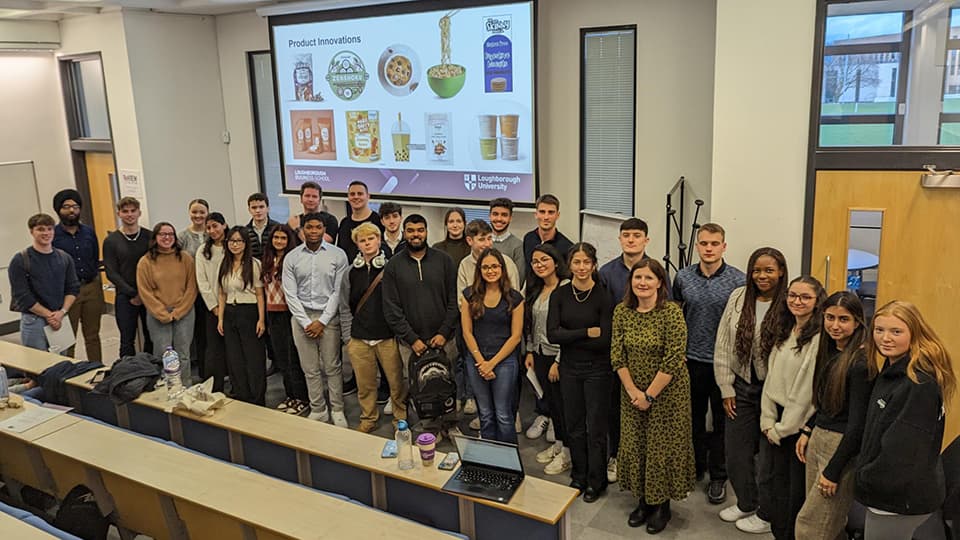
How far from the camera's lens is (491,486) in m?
3.22

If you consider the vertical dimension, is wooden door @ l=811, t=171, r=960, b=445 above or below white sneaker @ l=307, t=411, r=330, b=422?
above

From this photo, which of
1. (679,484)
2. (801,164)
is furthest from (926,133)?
(679,484)

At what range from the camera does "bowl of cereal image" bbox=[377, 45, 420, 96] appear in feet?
21.9

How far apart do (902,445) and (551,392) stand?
2.09 metres

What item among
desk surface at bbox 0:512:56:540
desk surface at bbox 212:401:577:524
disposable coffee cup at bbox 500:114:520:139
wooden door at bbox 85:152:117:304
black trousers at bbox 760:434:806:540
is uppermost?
disposable coffee cup at bbox 500:114:520:139

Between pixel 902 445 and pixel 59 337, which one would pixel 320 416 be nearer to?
pixel 59 337

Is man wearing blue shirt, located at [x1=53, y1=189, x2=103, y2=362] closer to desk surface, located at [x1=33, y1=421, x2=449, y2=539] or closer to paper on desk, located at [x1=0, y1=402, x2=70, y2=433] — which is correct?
paper on desk, located at [x1=0, y1=402, x2=70, y2=433]

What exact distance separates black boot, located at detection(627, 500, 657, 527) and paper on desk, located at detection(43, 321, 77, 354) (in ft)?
15.0

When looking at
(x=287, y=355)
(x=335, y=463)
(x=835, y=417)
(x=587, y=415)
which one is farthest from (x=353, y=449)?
(x=835, y=417)

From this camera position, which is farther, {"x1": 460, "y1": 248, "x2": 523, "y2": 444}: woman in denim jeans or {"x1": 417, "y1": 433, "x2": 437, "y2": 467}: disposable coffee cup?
{"x1": 460, "y1": 248, "x2": 523, "y2": 444}: woman in denim jeans

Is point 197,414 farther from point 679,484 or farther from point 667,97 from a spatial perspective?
point 667,97

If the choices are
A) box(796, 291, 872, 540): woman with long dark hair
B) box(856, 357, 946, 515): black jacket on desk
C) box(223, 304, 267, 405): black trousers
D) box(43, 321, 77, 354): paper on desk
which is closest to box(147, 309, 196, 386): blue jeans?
box(223, 304, 267, 405): black trousers

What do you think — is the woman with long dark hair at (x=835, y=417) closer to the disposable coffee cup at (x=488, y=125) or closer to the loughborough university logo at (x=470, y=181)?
the disposable coffee cup at (x=488, y=125)

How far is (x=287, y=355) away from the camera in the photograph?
18.2ft
